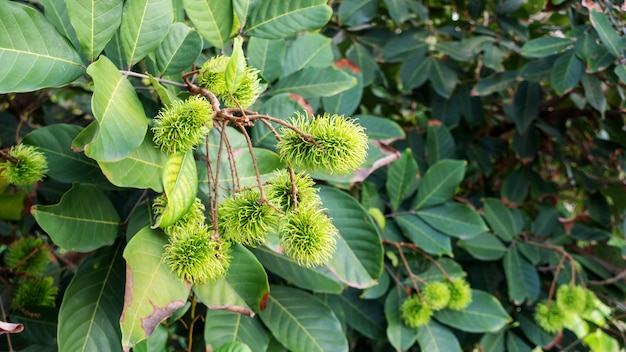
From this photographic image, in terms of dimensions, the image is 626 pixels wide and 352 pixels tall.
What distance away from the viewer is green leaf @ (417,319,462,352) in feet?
3.53

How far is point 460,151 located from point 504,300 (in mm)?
468

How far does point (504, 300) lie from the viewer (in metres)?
1.36

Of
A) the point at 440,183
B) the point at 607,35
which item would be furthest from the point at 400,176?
the point at 607,35

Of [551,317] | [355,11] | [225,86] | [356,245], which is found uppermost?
[225,86]

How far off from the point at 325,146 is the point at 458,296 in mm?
672

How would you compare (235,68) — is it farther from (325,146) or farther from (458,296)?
(458,296)

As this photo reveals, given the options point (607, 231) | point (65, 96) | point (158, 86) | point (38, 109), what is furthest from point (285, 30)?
point (65, 96)

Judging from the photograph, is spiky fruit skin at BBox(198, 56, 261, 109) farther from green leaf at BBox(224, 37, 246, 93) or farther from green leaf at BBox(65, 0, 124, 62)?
green leaf at BBox(65, 0, 124, 62)

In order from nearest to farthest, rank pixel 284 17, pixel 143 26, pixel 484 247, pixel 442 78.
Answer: pixel 143 26 < pixel 284 17 < pixel 484 247 < pixel 442 78

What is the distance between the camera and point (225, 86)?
63 cm

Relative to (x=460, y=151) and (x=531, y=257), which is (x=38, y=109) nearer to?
(x=460, y=151)

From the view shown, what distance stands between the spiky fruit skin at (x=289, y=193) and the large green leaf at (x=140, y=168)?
5.8 inches

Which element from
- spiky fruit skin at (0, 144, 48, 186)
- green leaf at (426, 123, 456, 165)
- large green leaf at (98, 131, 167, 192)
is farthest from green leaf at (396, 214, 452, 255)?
spiky fruit skin at (0, 144, 48, 186)

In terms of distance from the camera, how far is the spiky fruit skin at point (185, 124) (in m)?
0.57
